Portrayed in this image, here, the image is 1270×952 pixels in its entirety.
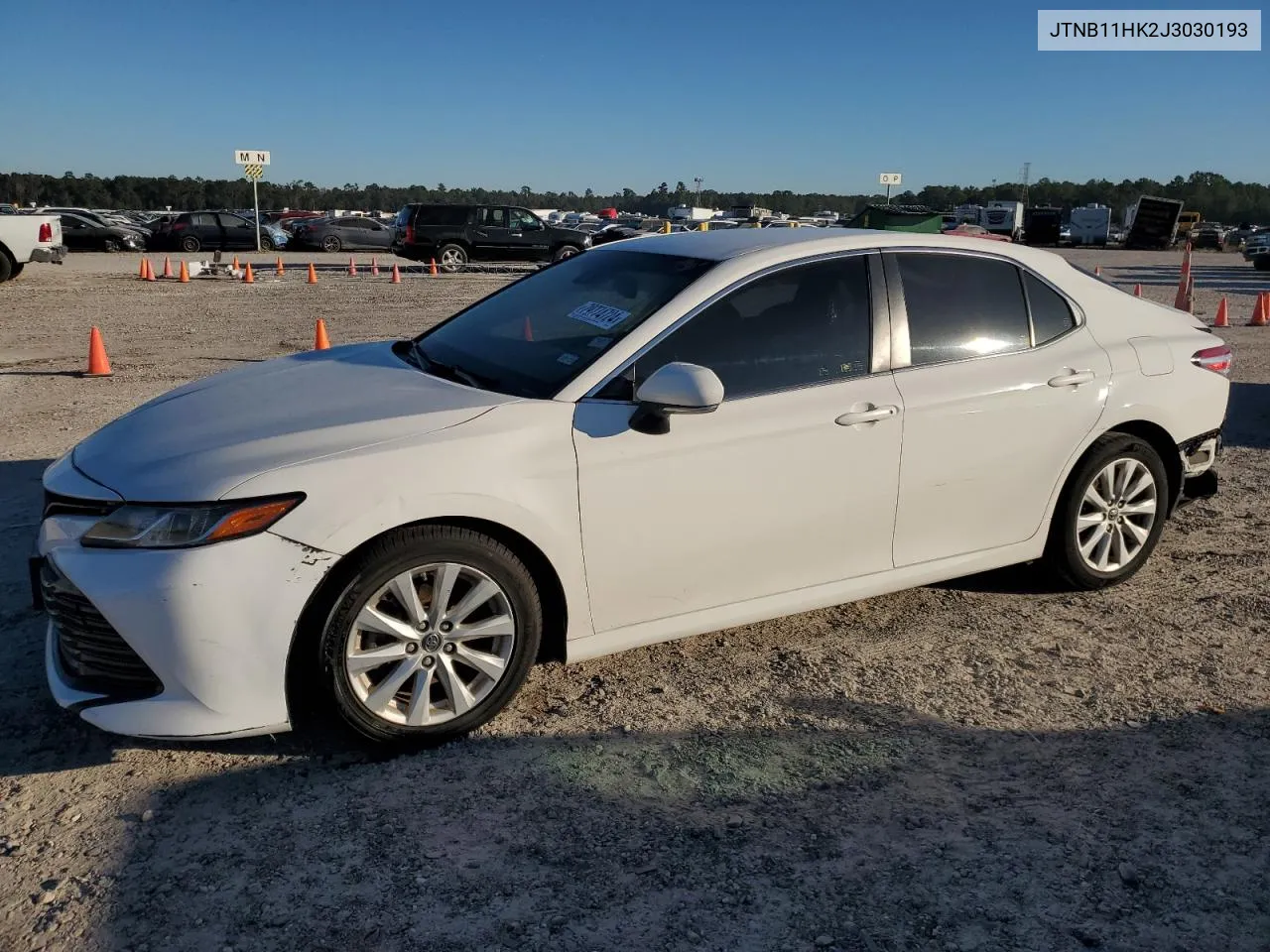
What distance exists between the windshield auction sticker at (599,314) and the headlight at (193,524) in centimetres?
135

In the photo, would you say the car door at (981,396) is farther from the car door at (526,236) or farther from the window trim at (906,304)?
the car door at (526,236)

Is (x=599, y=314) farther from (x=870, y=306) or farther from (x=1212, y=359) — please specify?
(x=1212, y=359)

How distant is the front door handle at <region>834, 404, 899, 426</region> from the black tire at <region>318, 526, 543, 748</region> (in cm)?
133

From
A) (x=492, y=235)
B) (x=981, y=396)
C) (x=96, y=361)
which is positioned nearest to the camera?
(x=981, y=396)

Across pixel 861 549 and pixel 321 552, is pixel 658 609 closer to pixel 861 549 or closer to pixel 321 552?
pixel 861 549

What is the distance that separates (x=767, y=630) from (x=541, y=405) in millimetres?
1564

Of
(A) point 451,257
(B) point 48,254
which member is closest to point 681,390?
(B) point 48,254

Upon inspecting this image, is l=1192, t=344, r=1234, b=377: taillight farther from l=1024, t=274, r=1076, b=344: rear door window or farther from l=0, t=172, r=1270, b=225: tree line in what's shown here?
l=0, t=172, r=1270, b=225: tree line

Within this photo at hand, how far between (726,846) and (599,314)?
2.02 m

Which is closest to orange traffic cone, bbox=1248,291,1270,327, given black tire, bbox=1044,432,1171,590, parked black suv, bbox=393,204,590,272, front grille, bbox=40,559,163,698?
black tire, bbox=1044,432,1171,590

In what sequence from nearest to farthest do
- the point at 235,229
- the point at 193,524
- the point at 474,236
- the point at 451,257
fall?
the point at 193,524
the point at 451,257
the point at 474,236
the point at 235,229

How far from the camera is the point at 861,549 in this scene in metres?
4.14

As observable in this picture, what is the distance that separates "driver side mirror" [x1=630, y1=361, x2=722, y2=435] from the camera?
3.48 m

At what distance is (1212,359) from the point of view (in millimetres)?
5066
